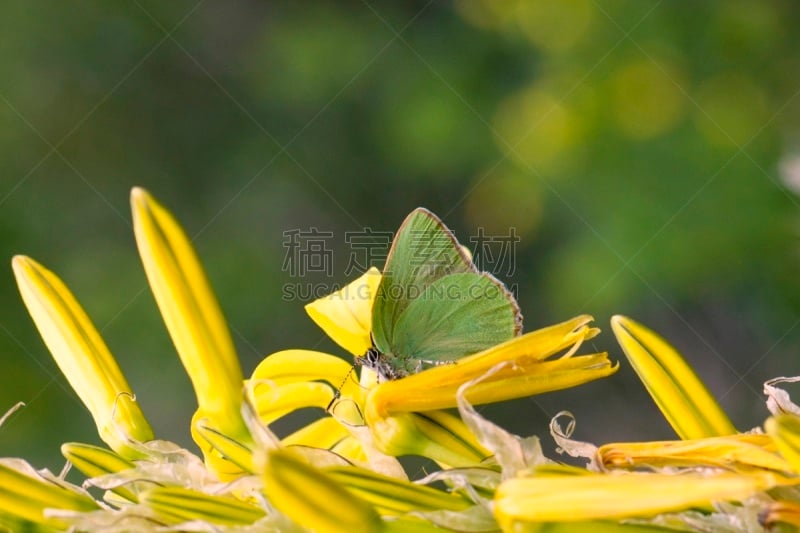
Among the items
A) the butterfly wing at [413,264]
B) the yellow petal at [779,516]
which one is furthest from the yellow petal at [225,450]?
the yellow petal at [779,516]

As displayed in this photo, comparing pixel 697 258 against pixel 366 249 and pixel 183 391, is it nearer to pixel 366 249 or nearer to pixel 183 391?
pixel 366 249

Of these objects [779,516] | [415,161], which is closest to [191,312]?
[779,516]

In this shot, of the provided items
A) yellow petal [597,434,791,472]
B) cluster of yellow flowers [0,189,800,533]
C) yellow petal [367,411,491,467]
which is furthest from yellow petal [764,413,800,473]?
yellow petal [367,411,491,467]

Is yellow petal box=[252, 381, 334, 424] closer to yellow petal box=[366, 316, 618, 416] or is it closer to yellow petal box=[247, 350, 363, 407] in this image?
yellow petal box=[247, 350, 363, 407]

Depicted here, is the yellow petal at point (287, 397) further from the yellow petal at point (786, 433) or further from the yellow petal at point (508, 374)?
the yellow petal at point (786, 433)

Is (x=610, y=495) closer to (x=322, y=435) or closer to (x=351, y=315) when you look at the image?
(x=322, y=435)

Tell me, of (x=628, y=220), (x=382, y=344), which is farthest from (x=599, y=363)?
(x=628, y=220)
